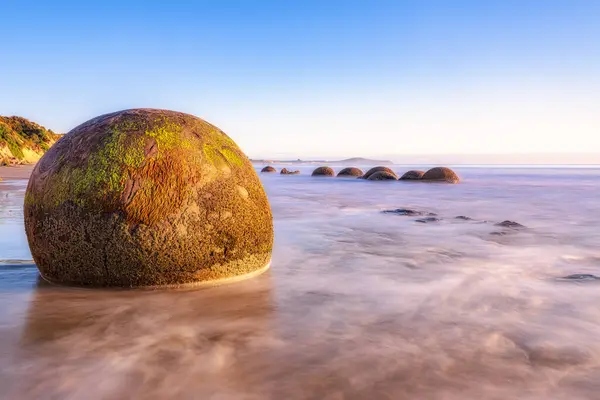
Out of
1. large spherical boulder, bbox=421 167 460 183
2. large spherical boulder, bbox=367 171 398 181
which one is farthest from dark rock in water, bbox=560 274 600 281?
large spherical boulder, bbox=367 171 398 181

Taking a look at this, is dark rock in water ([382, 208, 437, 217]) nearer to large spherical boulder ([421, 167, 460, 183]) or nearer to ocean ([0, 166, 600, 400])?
ocean ([0, 166, 600, 400])

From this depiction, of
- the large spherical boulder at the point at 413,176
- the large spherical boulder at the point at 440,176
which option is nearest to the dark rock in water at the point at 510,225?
the large spherical boulder at the point at 440,176

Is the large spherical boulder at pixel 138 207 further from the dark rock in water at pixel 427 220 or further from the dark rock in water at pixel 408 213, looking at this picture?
the dark rock in water at pixel 408 213

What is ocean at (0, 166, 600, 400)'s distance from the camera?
7.86ft

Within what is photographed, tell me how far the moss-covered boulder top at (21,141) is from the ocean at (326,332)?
3735 cm

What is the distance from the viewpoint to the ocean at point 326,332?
240 centimetres

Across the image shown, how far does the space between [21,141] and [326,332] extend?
153 ft

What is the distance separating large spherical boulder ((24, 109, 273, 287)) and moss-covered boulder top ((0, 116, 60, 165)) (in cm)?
3676

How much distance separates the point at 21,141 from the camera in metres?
42.0

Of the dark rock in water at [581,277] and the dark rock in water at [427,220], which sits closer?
the dark rock in water at [581,277]

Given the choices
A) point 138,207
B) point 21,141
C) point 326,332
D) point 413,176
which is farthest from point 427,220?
point 21,141

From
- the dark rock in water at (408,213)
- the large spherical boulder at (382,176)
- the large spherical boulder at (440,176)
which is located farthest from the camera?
the large spherical boulder at (382,176)

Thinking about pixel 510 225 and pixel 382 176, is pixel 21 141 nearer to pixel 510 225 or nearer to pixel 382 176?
pixel 382 176

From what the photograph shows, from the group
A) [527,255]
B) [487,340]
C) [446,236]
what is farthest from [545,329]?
[446,236]
